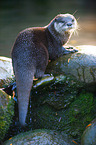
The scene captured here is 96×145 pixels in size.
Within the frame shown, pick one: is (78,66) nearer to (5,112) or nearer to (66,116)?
(66,116)

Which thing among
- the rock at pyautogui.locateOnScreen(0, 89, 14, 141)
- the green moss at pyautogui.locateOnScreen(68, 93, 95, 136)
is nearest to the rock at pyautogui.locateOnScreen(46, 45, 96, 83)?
the green moss at pyautogui.locateOnScreen(68, 93, 95, 136)

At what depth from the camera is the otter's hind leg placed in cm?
307

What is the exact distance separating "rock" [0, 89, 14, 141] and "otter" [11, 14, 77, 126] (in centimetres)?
15

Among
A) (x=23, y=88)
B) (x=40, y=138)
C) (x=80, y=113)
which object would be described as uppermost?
(x=23, y=88)

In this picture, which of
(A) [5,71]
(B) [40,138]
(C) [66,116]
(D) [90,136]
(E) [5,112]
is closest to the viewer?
(D) [90,136]

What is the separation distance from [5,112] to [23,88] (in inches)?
16.7

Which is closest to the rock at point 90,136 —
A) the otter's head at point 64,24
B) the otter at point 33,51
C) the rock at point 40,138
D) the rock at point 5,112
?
the rock at point 40,138

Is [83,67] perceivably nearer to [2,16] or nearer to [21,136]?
[21,136]

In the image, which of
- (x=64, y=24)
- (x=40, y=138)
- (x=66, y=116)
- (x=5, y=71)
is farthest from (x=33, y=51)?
(x=40, y=138)

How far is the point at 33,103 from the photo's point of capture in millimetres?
3326

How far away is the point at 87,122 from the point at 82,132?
0.17 metres

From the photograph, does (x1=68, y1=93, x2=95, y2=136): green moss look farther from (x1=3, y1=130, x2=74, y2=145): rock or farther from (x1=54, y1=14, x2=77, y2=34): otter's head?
(x1=54, y1=14, x2=77, y2=34): otter's head

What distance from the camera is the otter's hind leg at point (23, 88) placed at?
3072 mm

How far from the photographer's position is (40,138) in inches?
116
